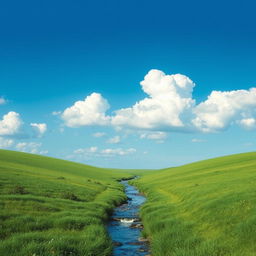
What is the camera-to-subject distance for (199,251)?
15.3 meters

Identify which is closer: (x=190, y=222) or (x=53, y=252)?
(x=53, y=252)

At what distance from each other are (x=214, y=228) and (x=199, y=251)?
434 cm

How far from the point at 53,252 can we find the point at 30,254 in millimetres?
1096

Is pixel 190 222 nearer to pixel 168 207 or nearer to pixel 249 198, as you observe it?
pixel 249 198

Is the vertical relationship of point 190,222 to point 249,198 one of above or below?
below

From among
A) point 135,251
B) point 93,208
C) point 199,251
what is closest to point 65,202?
point 93,208

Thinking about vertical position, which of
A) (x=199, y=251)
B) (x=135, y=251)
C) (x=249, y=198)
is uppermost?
(x=249, y=198)

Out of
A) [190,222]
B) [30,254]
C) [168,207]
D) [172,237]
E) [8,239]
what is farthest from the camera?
[168,207]

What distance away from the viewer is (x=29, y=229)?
19.7 metres

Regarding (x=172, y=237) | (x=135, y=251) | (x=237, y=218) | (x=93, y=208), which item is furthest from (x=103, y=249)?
(x=93, y=208)

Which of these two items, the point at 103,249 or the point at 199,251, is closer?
the point at 199,251

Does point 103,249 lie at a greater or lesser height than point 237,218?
lesser

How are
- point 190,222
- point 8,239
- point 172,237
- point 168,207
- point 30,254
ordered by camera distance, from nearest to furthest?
point 30,254
point 8,239
point 172,237
point 190,222
point 168,207

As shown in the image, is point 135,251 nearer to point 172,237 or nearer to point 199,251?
point 172,237
